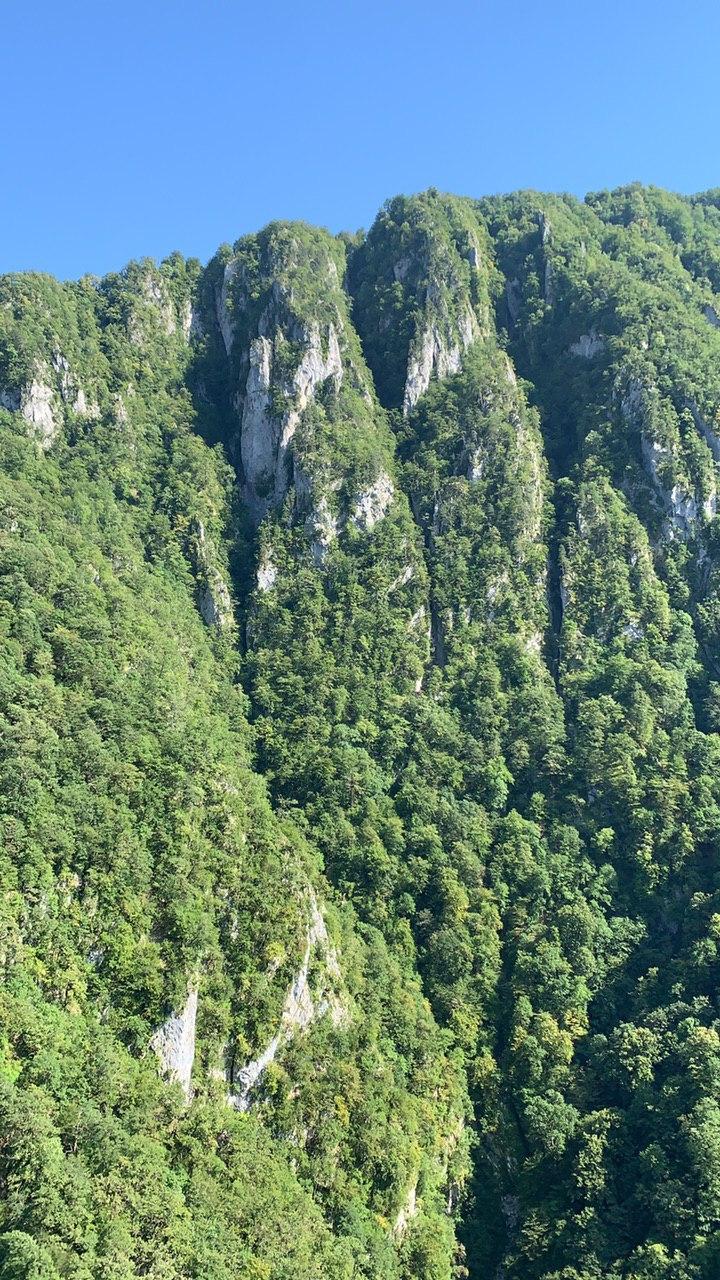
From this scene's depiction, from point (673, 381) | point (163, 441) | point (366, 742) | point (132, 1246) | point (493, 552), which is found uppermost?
point (673, 381)

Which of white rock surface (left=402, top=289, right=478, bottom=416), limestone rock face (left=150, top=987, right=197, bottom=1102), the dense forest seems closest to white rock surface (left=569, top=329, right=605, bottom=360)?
the dense forest

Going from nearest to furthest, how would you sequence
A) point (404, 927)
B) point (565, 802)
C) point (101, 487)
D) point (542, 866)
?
point (404, 927)
point (542, 866)
point (565, 802)
point (101, 487)

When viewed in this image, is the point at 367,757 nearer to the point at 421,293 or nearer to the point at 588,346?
the point at 588,346

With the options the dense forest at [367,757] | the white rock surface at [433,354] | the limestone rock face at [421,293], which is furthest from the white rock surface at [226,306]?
the white rock surface at [433,354]

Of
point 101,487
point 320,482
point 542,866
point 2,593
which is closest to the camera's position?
point 2,593

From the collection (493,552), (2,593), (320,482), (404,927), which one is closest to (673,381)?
(493,552)

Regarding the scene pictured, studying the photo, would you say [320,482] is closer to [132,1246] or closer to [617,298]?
[617,298]
